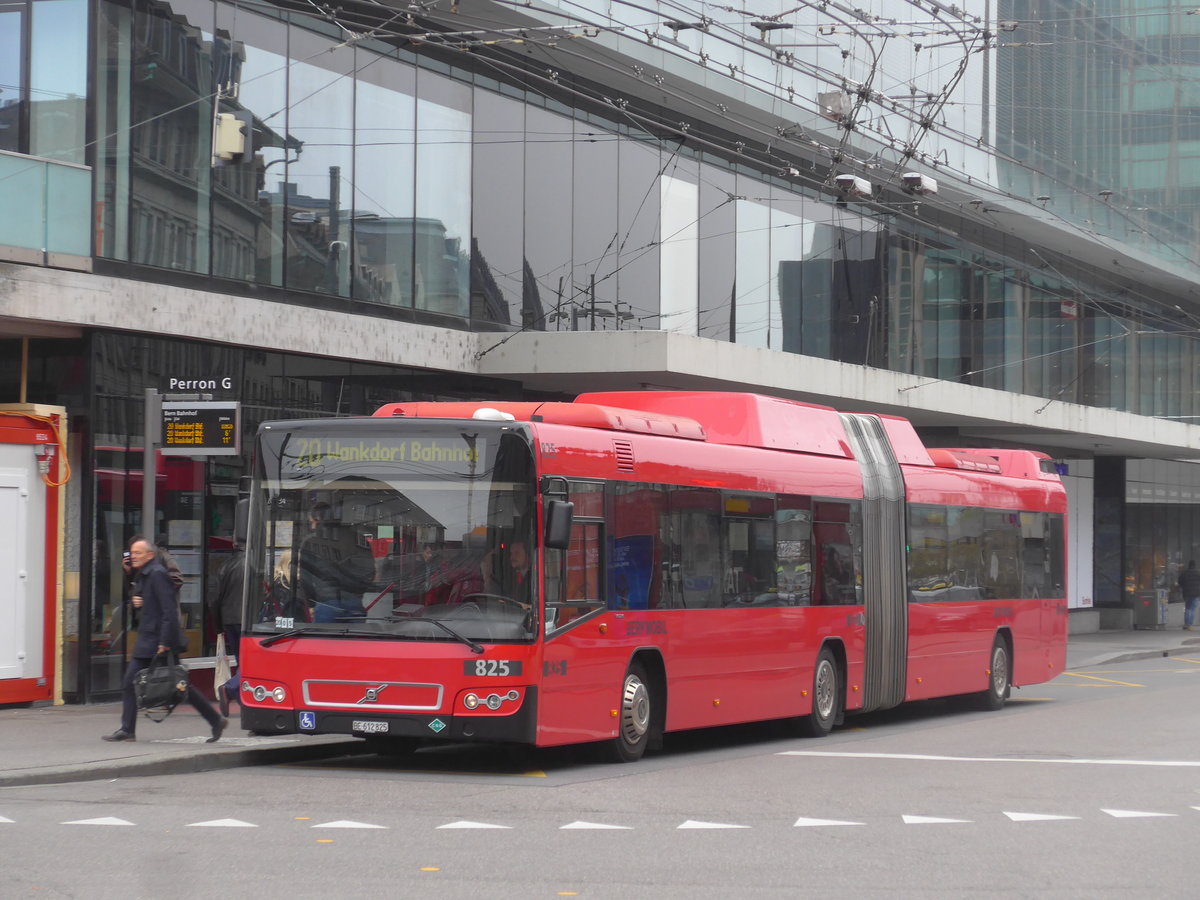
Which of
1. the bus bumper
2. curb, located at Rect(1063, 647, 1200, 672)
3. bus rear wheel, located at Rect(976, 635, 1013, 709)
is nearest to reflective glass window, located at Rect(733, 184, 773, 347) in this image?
curb, located at Rect(1063, 647, 1200, 672)

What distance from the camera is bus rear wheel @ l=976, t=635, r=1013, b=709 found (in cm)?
2178

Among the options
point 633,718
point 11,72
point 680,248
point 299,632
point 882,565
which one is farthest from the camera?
point 680,248

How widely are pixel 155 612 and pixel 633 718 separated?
3.81 meters

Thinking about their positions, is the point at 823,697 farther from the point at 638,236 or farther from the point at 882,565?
the point at 638,236

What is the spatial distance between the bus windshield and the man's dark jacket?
83cm

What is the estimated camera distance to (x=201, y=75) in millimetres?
19562

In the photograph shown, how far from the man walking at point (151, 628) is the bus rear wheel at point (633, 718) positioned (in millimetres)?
3116

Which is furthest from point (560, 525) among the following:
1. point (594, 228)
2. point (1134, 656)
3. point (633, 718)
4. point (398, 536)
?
point (1134, 656)

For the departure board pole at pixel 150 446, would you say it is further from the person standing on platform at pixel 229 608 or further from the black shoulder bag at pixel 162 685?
the black shoulder bag at pixel 162 685

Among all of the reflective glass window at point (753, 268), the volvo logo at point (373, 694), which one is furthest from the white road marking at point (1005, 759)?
the reflective glass window at point (753, 268)

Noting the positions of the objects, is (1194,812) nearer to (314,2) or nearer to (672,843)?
(672,843)

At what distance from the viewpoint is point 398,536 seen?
12.8 m

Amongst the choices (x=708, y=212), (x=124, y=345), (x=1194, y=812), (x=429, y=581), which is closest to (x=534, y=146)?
(x=708, y=212)

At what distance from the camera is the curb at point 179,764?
39.2 ft
